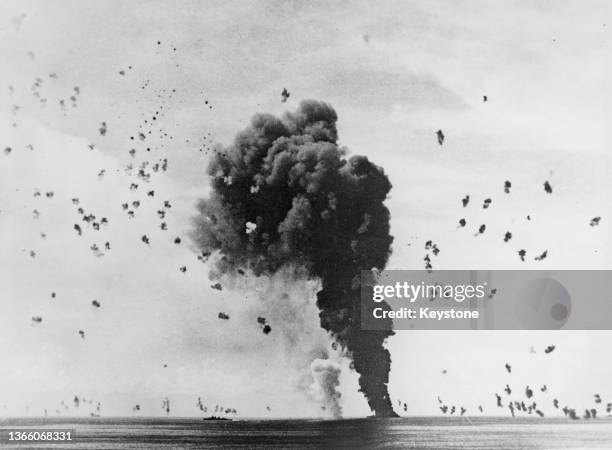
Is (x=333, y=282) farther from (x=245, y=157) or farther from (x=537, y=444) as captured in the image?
(x=537, y=444)

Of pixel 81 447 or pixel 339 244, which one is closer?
pixel 81 447

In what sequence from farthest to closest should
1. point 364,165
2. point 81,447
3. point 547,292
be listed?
point 364,165 < point 81,447 < point 547,292

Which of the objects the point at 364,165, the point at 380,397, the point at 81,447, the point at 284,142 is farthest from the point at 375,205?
the point at 81,447

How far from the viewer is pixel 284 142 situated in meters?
94.1

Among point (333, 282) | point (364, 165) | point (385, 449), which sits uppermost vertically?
point (364, 165)

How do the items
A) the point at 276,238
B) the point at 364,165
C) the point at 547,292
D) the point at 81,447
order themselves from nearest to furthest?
the point at 547,292, the point at 81,447, the point at 364,165, the point at 276,238

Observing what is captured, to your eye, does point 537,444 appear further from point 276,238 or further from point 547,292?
point 276,238

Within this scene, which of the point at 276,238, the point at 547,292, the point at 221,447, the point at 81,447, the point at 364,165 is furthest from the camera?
the point at 276,238

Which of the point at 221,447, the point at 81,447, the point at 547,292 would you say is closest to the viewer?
the point at 547,292

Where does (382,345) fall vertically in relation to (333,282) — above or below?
below

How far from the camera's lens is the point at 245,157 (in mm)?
95250

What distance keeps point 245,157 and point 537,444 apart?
133ft

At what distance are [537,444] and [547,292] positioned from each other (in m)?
24.8

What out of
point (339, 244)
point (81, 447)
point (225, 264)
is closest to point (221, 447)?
point (81, 447)
